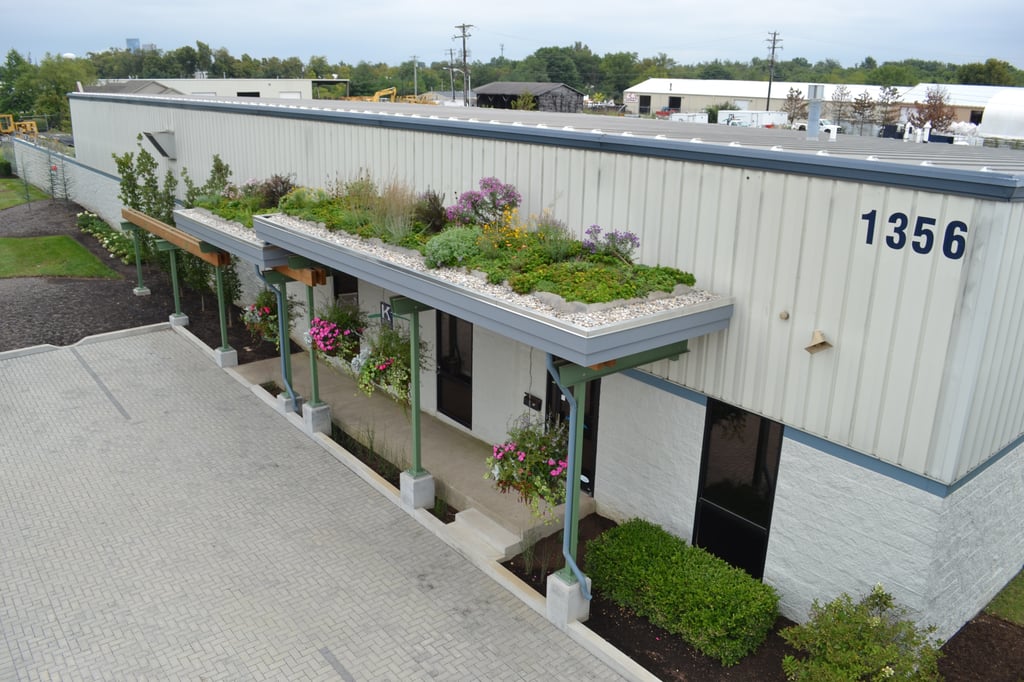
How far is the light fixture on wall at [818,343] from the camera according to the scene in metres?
7.06

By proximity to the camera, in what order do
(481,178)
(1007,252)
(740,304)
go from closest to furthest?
(1007,252) → (740,304) → (481,178)

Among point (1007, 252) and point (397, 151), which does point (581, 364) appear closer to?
point (1007, 252)

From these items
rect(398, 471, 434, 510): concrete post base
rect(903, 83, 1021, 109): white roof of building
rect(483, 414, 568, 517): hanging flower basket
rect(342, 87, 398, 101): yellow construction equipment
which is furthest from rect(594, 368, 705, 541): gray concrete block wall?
rect(903, 83, 1021, 109): white roof of building

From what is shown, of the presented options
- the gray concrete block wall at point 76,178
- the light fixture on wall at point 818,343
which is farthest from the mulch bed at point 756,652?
the gray concrete block wall at point 76,178

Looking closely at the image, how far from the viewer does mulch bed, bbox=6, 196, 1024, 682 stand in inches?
297

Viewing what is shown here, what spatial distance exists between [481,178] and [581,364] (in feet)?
15.3

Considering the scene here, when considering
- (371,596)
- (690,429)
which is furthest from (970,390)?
(371,596)

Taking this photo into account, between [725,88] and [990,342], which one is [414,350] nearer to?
[990,342]

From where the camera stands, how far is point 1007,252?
20.2 feet

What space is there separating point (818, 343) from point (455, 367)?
6.65 metres

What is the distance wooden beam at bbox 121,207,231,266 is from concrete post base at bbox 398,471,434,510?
6.84 metres

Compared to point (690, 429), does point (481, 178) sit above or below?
above

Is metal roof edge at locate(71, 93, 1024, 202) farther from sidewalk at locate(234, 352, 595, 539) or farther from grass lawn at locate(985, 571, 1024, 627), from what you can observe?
grass lawn at locate(985, 571, 1024, 627)

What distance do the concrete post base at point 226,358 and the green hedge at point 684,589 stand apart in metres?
9.68
